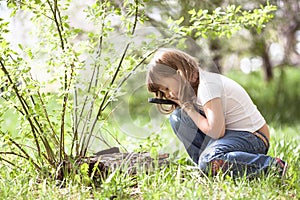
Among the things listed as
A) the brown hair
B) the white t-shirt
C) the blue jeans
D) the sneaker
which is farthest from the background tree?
the sneaker

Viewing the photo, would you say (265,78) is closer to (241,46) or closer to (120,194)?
(241,46)

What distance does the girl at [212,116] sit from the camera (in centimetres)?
243

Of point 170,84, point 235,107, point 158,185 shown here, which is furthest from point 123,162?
point 235,107

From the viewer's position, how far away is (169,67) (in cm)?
246

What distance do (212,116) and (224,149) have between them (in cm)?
16

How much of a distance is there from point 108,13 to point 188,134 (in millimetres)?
663

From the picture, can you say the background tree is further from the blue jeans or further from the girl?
the blue jeans

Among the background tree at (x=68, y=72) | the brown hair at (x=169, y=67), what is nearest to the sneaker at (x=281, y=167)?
the brown hair at (x=169, y=67)

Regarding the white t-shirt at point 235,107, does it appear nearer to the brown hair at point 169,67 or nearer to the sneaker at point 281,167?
the brown hair at point 169,67

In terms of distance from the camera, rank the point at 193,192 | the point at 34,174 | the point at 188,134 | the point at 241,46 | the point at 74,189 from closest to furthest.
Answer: the point at 193,192, the point at 74,189, the point at 34,174, the point at 188,134, the point at 241,46

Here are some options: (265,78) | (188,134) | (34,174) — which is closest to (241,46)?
(265,78)

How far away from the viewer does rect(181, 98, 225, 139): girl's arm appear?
2422 mm

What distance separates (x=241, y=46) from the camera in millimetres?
6645

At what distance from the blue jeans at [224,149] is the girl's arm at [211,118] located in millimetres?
48
